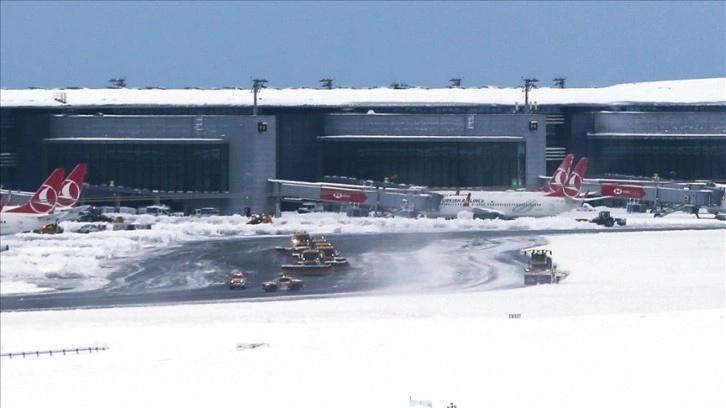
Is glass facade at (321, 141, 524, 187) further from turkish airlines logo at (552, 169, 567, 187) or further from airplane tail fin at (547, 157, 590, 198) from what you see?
airplane tail fin at (547, 157, 590, 198)

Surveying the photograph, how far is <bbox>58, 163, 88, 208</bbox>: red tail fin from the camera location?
3966cm

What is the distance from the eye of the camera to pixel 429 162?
94.2 metres

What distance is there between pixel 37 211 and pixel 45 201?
86 centimetres

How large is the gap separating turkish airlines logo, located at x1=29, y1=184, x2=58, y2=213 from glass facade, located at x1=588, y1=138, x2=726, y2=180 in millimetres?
57138

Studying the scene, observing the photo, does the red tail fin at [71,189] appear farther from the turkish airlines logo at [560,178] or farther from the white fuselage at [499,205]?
the turkish airlines logo at [560,178]

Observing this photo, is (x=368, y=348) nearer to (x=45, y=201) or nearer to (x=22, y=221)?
(x=22, y=221)

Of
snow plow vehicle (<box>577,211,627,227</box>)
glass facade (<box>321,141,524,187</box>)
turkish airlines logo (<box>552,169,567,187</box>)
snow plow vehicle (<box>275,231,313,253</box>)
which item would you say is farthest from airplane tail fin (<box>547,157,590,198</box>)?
snow plow vehicle (<box>275,231,313,253</box>)

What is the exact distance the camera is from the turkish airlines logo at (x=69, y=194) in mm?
39625

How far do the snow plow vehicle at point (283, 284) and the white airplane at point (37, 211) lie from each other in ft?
26.0

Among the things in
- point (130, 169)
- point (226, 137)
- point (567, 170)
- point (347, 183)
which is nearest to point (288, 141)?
point (347, 183)

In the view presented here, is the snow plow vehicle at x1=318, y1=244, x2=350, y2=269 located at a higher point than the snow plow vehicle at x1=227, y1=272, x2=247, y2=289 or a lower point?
higher

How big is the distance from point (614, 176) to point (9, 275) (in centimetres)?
6625

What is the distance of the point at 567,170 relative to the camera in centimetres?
8225

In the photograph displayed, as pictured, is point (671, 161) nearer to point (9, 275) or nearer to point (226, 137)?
point (226, 137)
